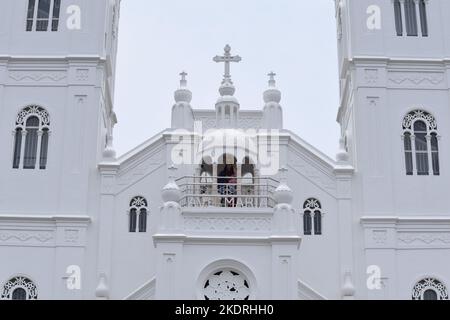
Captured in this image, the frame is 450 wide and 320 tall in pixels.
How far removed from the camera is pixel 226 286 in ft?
75.0

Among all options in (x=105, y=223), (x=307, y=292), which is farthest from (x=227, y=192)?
(x=105, y=223)

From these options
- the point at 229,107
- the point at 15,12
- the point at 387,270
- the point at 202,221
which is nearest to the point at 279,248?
the point at 202,221

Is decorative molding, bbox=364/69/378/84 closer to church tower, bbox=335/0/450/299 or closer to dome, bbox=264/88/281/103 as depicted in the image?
church tower, bbox=335/0/450/299

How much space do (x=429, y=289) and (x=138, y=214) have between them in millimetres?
9222

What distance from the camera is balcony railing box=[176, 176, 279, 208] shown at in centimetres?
2434

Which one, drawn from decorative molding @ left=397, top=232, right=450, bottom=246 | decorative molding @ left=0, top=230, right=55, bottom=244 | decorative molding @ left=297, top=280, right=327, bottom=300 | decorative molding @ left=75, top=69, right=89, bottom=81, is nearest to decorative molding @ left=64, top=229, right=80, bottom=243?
decorative molding @ left=0, top=230, right=55, bottom=244

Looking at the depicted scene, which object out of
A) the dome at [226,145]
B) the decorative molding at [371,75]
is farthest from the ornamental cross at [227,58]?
the decorative molding at [371,75]

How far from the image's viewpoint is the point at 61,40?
27844 mm

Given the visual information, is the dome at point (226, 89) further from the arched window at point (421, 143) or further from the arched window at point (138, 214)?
the arched window at point (421, 143)

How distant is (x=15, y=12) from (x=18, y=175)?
5745 millimetres

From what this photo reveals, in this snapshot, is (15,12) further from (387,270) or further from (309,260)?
(387,270)

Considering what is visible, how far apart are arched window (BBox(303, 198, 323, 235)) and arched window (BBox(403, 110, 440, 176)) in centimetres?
306

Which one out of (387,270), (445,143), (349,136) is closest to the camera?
(387,270)

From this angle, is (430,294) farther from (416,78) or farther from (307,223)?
(416,78)
